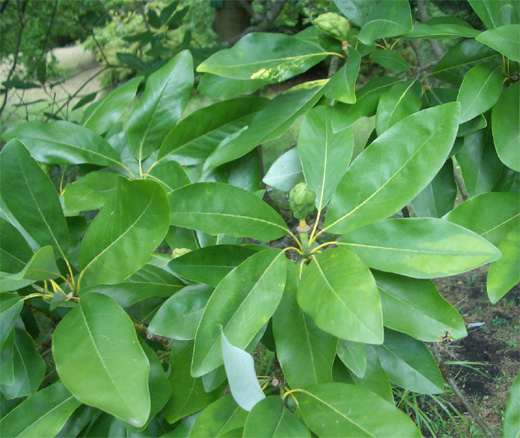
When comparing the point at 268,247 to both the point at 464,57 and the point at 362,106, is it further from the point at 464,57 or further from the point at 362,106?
the point at 464,57

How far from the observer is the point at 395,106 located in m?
0.68

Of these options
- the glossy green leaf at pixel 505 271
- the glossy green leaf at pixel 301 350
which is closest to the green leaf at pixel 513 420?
the glossy green leaf at pixel 505 271

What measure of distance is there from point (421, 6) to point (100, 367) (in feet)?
3.87

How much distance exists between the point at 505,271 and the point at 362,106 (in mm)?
314

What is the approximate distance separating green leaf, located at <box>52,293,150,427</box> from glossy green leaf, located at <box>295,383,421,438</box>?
0.62 feet

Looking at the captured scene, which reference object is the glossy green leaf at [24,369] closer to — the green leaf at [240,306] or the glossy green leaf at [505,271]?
the green leaf at [240,306]

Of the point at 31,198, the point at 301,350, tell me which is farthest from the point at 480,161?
the point at 31,198

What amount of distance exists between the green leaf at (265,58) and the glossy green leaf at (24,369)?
492 millimetres

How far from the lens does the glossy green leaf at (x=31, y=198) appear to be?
61 cm

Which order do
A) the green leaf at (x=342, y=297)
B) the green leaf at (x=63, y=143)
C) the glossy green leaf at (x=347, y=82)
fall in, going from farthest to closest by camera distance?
the green leaf at (x=63, y=143), the glossy green leaf at (x=347, y=82), the green leaf at (x=342, y=297)

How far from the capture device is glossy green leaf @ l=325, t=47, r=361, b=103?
2.12ft

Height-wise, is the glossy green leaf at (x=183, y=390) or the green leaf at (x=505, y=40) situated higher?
the green leaf at (x=505, y=40)

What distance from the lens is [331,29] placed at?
74cm

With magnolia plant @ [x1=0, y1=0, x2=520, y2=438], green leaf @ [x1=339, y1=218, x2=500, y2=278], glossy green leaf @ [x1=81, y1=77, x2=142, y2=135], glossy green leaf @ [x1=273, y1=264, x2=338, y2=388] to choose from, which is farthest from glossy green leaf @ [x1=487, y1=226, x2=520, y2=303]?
glossy green leaf @ [x1=81, y1=77, x2=142, y2=135]
